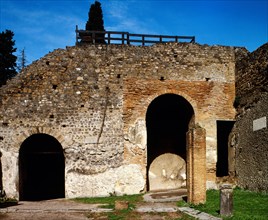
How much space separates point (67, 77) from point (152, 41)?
14.4 feet

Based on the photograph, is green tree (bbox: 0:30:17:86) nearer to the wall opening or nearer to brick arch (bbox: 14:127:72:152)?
brick arch (bbox: 14:127:72:152)

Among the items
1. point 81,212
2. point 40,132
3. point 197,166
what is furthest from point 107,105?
point 81,212

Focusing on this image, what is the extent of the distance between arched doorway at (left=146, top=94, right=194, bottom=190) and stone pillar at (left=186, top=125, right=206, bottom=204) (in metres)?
5.87

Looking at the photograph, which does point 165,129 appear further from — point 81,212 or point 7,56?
point 7,56

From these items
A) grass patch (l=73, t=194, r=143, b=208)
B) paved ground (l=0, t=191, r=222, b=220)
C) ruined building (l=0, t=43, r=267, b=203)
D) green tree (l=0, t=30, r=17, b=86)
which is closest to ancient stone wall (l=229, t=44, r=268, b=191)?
ruined building (l=0, t=43, r=267, b=203)

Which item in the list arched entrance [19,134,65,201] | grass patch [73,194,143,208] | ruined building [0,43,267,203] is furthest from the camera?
arched entrance [19,134,65,201]

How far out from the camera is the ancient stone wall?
39.6 ft

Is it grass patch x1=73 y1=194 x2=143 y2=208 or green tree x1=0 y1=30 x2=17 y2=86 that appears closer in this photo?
grass patch x1=73 y1=194 x2=143 y2=208

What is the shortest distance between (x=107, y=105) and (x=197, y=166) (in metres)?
5.13

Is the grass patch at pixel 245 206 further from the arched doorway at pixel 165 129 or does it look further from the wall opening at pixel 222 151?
the arched doorway at pixel 165 129

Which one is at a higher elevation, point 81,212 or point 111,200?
point 81,212

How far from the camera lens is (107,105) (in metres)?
13.7

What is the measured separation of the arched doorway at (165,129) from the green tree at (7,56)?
14011 millimetres

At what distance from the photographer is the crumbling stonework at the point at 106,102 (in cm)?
1321
